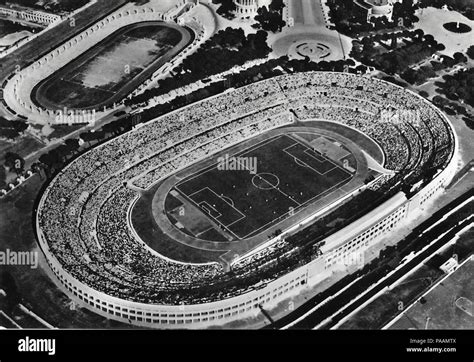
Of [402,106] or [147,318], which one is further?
[402,106]

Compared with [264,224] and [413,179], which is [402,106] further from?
[264,224]

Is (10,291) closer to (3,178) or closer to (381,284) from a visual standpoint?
(3,178)

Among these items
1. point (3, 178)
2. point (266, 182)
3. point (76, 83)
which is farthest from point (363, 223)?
point (76, 83)

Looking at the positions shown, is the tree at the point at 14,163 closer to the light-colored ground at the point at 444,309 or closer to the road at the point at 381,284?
the road at the point at 381,284

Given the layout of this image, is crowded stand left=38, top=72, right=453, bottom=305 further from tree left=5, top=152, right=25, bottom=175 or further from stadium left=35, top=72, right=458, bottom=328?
tree left=5, top=152, right=25, bottom=175

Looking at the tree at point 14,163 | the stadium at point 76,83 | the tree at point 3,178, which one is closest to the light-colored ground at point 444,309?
the tree at point 14,163
